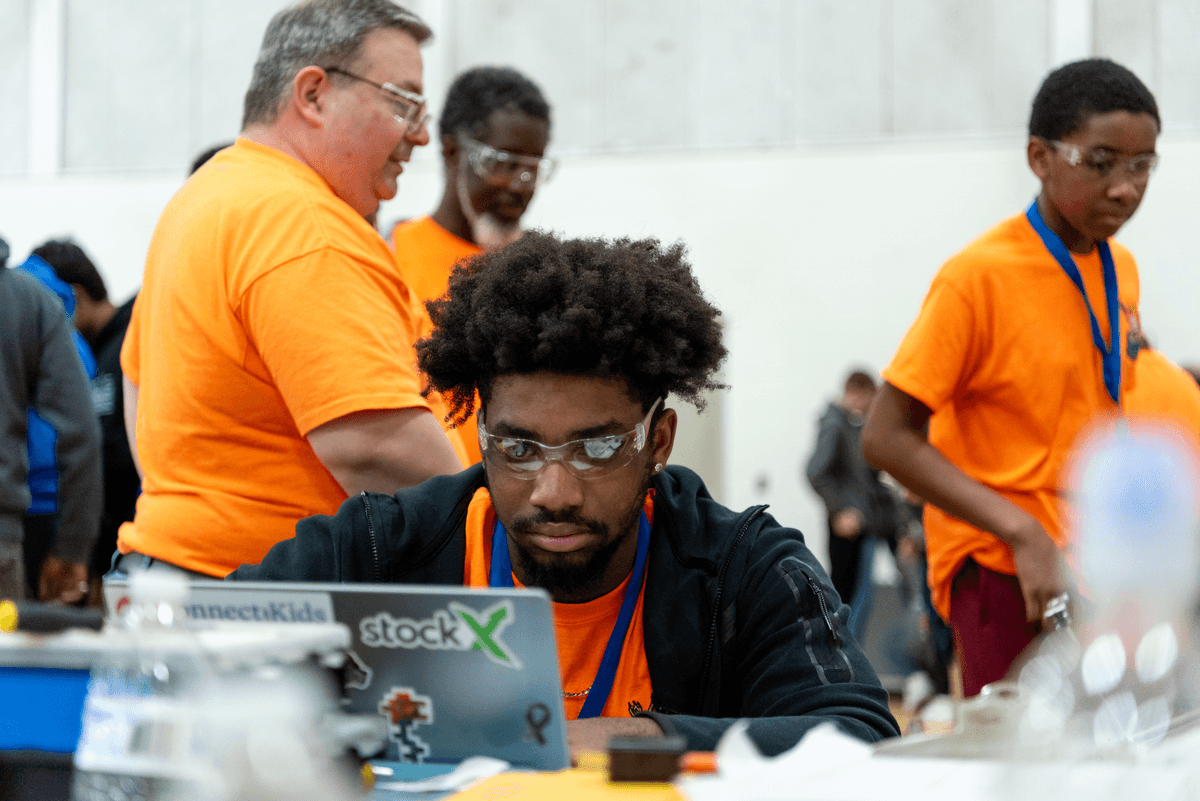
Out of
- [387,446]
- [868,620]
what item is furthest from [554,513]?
[868,620]

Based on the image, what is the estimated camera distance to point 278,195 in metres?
1.94

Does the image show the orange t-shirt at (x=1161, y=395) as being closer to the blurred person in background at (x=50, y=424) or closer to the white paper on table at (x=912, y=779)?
the white paper on table at (x=912, y=779)

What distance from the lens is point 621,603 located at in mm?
1699

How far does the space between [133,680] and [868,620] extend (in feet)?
20.6

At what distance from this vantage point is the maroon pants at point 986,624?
8.05ft

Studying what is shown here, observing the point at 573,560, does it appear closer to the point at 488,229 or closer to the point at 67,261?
the point at 488,229

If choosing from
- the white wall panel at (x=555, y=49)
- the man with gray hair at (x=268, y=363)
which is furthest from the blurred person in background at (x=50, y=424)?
the white wall panel at (x=555, y=49)

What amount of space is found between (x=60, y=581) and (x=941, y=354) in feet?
7.78

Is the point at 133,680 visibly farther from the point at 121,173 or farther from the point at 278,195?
the point at 121,173

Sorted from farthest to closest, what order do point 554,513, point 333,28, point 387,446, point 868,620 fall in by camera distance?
point 868,620, point 333,28, point 387,446, point 554,513

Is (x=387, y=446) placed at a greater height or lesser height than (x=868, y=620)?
greater

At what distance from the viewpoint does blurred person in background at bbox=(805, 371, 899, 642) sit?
22.3 ft

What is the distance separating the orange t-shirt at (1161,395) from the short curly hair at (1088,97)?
517 millimetres

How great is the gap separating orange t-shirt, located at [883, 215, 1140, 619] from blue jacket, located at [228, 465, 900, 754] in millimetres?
912
